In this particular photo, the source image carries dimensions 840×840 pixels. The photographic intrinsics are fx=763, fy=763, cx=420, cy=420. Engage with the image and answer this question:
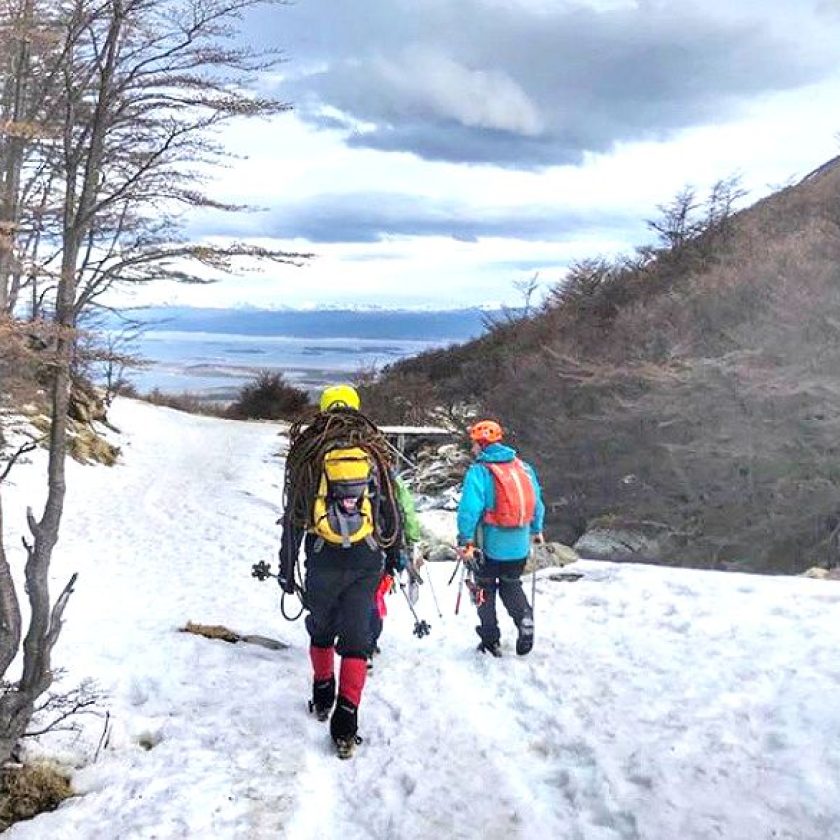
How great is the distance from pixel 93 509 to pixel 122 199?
390 inches

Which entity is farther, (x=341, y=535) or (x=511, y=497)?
(x=511, y=497)

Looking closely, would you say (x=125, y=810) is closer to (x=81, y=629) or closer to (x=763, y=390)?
(x=81, y=629)

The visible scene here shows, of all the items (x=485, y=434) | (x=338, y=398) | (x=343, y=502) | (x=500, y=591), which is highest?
(x=338, y=398)

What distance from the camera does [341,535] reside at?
449 centimetres

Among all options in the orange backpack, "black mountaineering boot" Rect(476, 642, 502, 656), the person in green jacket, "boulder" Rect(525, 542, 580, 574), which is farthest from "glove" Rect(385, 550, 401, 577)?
"boulder" Rect(525, 542, 580, 574)

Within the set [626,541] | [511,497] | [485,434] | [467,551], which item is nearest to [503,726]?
[467,551]

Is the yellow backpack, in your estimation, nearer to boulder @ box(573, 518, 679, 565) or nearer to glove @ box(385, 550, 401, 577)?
glove @ box(385, 550, 401, 577)

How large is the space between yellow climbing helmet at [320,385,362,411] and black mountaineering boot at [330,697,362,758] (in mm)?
1788

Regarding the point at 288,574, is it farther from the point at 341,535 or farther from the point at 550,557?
the point at 550,557

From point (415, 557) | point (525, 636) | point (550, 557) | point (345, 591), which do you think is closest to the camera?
point (345, 591)

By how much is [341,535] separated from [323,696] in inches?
Result: 46.0

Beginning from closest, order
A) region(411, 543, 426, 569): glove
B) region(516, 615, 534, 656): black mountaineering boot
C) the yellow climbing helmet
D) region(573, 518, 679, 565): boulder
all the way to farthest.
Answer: the yellow climbing helmet, region(411, 543, 426, 569): glove, region(516, 615, 534, 656): black mountaineering boot, region(573, 518, 679, 565): boulder

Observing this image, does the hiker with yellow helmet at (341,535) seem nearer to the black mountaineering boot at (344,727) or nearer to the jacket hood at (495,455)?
the black mountaineering boot at (344,727)

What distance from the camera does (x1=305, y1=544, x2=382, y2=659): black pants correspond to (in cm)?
459
